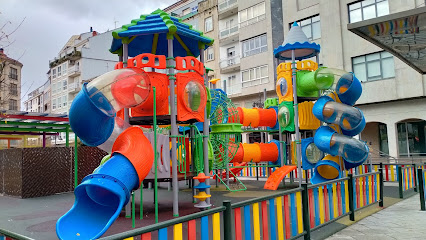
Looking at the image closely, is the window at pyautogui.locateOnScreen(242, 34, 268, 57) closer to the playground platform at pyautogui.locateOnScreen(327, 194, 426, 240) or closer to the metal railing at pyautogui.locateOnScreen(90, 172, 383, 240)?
the playground platform at pyautogui.locateOnScreen(327, 194, 426, 240)

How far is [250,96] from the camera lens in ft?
103

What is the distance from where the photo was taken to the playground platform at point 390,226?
641 centimetres

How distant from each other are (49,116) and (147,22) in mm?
10121

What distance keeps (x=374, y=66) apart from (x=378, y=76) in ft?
2.47

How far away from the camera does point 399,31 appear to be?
6.94 m

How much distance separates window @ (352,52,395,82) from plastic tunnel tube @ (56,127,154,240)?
20.8 m

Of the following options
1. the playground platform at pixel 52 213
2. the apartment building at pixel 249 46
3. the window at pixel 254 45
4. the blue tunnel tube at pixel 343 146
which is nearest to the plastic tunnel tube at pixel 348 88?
the blue tunnel tube at pixel 343 146

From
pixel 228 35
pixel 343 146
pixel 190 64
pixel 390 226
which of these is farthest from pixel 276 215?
pixel 228 35

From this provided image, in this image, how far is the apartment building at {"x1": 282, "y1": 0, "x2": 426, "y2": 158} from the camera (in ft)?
73.3

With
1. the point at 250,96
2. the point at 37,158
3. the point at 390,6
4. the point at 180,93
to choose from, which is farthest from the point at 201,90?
the point at 250,96

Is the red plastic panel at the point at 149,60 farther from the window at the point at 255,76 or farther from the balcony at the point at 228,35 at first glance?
the balcony at the point at 228,35

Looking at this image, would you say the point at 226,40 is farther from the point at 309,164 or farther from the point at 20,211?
the point at 20,211

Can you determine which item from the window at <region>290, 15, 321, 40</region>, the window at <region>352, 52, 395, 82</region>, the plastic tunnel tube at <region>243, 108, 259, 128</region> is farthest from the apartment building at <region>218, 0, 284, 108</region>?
the plastic tunnel tube at <region>243, 108, 259, 128</region>

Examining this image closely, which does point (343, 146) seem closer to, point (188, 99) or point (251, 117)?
point (251, 117)
